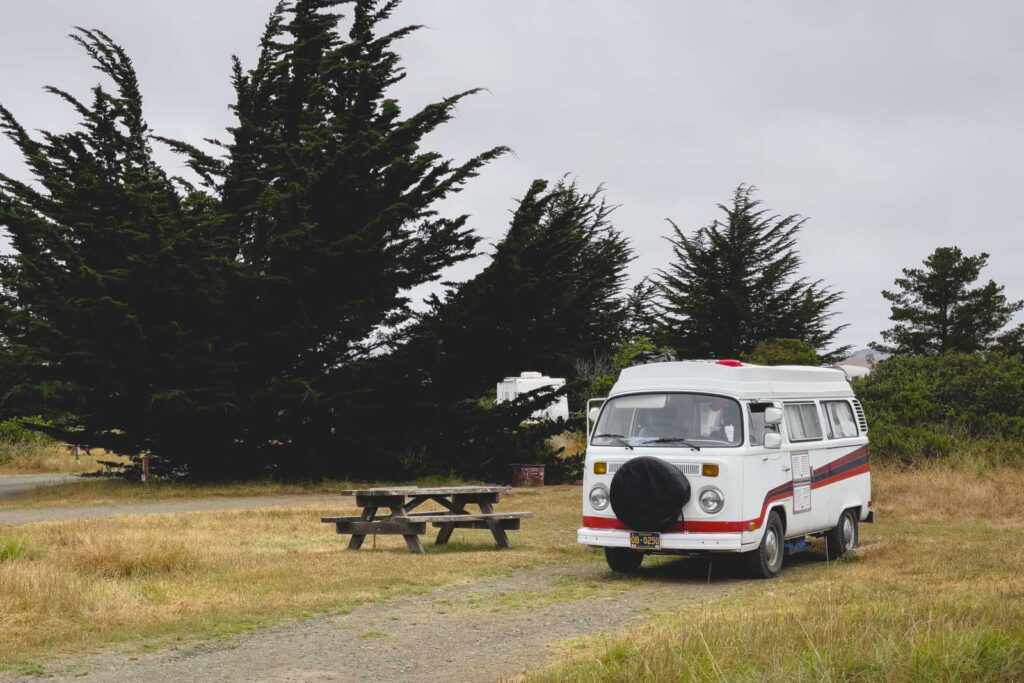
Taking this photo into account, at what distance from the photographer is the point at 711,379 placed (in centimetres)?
1321

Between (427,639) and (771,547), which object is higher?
(771,547)

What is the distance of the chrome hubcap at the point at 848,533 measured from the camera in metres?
15.2

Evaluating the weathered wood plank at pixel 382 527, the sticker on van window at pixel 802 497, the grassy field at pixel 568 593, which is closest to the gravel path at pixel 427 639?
the grassy field at pixel 568 593

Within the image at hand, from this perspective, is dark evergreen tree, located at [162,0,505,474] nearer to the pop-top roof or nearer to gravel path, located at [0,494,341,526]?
gravel path, located at [0,494,341,526]

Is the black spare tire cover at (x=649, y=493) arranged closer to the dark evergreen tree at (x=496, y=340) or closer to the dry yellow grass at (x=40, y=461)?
the dark evergreen tree at (x=496, y=340)

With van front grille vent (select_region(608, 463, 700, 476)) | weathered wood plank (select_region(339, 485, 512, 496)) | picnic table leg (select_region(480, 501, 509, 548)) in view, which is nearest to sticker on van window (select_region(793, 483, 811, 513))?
van front grille vent (select_region(608, 463, 700, 476))

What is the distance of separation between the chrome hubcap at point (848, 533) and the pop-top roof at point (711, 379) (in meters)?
2.10

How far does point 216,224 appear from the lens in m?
28.3

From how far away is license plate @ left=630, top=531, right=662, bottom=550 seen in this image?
490 inches

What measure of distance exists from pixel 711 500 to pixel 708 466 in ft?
1.17

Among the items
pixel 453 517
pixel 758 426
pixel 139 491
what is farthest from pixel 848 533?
pixel 139 491

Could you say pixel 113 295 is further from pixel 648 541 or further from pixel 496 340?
pixel 648 541

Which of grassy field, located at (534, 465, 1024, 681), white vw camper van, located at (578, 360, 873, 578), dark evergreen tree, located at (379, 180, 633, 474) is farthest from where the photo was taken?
dark evergreen tree, located at (379, 180, 633, 474)

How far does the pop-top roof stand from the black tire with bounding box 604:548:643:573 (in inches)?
71.4
